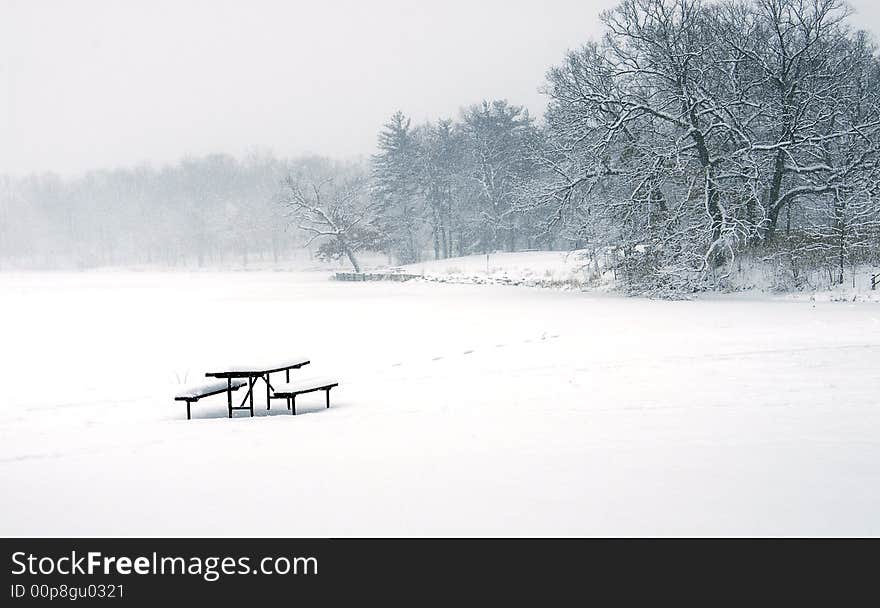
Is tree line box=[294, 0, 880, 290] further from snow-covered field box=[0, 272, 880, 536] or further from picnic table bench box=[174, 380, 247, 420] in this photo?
picnic table bench box=[174, 380, 247, 420]

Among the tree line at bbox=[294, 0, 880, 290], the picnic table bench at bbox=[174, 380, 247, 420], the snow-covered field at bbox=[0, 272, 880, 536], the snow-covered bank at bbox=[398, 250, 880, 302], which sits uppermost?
the tree line at bbox=[294, 0, 880, 290]

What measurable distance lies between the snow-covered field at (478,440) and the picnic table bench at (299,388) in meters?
0.32

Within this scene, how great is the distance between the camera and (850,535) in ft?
14.4

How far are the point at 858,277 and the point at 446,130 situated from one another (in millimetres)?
49338

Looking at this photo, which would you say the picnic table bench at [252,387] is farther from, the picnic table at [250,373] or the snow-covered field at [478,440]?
the snow-covered field at [478,440]

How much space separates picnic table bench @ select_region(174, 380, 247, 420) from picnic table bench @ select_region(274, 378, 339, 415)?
0.71m

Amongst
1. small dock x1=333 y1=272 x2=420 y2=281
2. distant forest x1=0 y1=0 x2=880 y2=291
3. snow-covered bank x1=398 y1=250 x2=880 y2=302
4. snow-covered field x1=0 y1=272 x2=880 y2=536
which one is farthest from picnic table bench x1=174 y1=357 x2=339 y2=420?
small dock x1=333 y1=272 x2=420 y2=281

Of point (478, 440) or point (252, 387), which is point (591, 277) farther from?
point (478, 440)

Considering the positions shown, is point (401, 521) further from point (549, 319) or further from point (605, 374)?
point (549, 319)

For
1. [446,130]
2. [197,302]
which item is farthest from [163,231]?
[197,302]

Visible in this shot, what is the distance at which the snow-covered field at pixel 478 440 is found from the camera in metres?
4.82

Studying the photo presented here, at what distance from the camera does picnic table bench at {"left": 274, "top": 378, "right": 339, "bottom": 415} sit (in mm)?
9148

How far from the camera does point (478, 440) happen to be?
685 cm

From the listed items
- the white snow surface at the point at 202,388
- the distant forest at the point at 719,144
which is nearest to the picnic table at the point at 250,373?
the white snow surface at the point at 202,388
